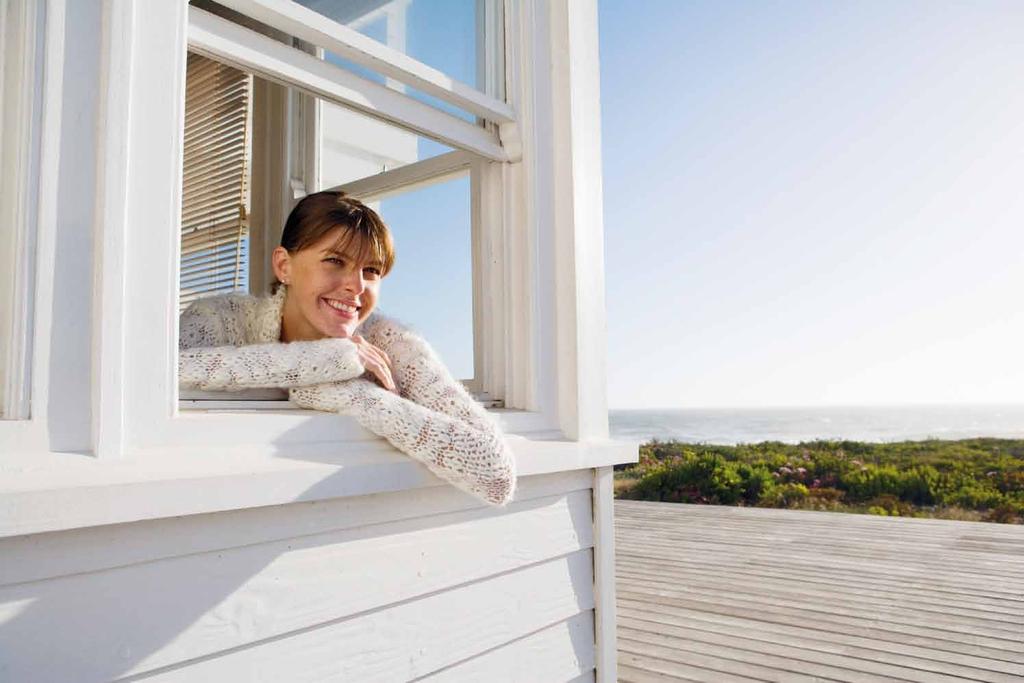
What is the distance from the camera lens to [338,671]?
1167 mm

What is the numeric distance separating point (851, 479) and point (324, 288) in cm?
1034

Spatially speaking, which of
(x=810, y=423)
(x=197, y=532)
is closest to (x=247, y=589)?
(x=197, y=532)

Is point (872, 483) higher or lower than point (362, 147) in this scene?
lower

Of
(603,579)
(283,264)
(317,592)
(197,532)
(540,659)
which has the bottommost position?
(540,659)

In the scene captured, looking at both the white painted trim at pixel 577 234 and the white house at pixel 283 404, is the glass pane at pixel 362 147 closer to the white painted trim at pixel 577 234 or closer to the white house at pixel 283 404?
the white house at pixel 283 404

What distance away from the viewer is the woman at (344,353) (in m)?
1.22

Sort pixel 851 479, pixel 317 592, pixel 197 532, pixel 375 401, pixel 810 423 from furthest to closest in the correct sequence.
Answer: pixel 810 423
pixel 851 479
pixel 375 401
pixel 317 592
pixel 197 532

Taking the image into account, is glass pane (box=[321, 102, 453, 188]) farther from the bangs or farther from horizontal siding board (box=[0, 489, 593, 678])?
horizontal siding board (box=[0, 489, 593, 678])

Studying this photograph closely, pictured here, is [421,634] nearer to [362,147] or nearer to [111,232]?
[111,232]

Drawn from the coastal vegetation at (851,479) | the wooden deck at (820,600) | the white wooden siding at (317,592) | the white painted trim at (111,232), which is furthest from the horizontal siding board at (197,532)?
the coastal vegetation at (851,479)

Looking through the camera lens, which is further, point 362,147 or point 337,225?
point 362,147

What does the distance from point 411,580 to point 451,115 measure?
3.23 feet

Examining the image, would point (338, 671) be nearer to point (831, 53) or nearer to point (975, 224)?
point (831, 53)

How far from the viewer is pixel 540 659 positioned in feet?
5.14
